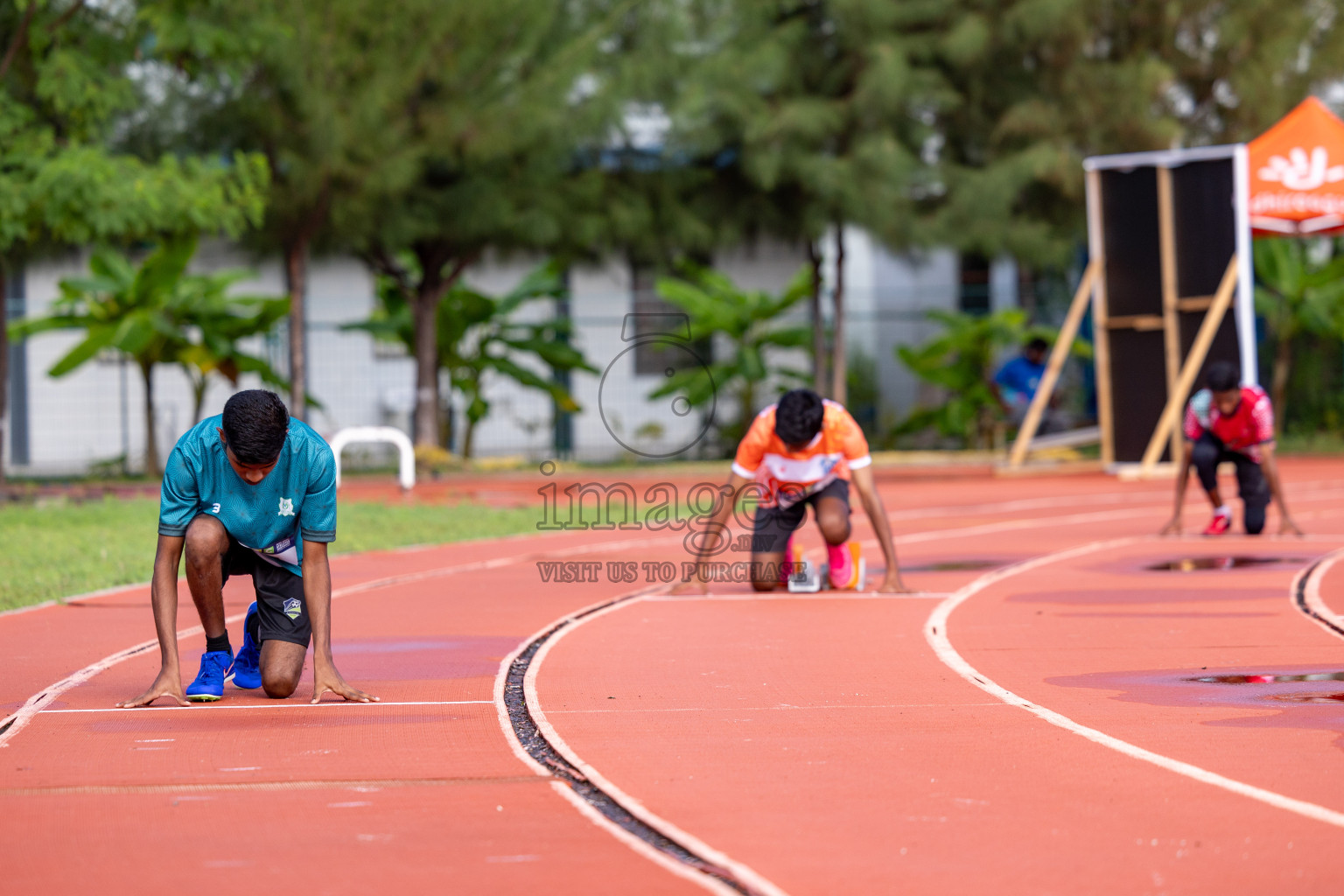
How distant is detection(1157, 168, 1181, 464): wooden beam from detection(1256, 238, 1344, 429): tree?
4518 mm

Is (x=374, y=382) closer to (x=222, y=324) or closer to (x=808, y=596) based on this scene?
(x=222, y=324)

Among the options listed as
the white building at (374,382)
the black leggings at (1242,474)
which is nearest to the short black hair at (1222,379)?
the black leggings at (1242,474)

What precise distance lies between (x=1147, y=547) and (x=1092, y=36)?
11.8 metres

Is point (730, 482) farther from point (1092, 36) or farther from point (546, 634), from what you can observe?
point (1092, 36)

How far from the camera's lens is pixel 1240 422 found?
12023 mm

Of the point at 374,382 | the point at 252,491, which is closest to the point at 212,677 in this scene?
the point at 252,491

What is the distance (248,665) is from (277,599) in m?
0.39

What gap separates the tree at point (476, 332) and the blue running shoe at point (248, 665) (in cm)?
1451

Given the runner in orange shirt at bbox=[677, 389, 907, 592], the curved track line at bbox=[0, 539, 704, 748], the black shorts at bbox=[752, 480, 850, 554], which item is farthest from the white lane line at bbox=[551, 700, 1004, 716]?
the black shorts at bbox=[752, 480, 850, 554]

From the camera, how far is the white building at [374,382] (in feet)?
79.2

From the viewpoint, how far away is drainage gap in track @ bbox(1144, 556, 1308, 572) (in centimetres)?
1047

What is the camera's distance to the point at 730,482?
899 cm

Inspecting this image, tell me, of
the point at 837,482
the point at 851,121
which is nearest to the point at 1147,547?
the point at 837,482

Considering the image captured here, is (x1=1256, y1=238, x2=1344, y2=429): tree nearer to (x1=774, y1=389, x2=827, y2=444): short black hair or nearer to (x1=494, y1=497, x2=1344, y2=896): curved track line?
(x1=494, y1=497, x2=1344, y2=896): curved track line
